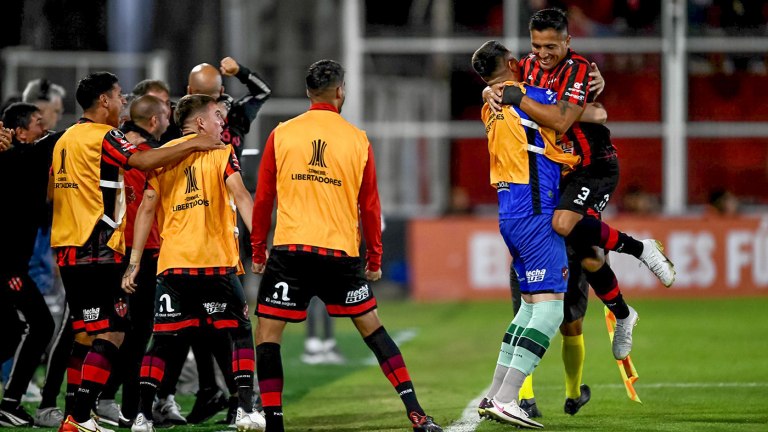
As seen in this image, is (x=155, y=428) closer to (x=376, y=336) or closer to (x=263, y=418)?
(x=263, y=418)

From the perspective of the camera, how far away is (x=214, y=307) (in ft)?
26.3

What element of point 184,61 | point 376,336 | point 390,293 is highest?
point 184,61

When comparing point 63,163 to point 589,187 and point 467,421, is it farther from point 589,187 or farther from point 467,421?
point 589,187

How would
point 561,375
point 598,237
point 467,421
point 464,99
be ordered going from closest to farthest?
point 467,421, point 598,237, point 561,375, point 464,99

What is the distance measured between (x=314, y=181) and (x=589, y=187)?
2039 millimetres

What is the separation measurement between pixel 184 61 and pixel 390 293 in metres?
7.05

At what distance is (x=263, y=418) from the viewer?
7.75 meters

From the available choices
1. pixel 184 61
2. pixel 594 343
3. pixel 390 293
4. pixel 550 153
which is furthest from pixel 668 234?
pixel 550 153

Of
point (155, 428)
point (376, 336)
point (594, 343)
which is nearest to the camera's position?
point (376, 336)

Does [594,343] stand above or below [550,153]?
below

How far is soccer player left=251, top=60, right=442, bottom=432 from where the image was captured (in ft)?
24.5

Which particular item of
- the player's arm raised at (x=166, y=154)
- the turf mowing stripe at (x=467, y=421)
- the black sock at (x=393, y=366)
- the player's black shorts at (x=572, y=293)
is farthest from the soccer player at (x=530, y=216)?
the player's arm raised at (x=166, y=154)

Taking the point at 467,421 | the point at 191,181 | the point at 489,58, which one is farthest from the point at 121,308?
the point at 489,58

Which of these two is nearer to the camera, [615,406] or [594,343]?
[615,406]
